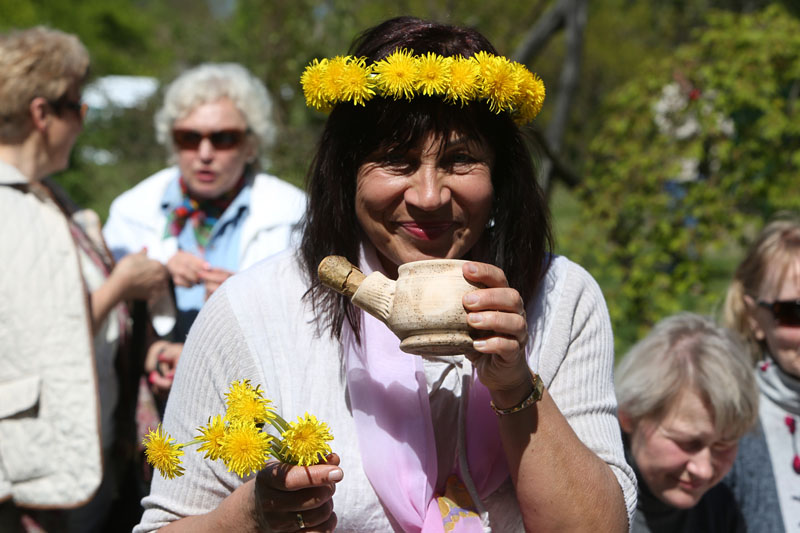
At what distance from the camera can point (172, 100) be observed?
153 inches

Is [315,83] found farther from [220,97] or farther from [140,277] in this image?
[220,97]

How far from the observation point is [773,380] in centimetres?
297

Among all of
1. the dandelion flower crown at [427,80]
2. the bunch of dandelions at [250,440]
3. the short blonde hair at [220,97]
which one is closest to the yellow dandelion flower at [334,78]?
the dandelion flower crown at [427,80]

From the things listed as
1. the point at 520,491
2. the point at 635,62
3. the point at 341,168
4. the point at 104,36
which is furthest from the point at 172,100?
the point at 104,36

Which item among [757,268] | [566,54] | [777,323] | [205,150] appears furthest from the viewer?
[566,54]

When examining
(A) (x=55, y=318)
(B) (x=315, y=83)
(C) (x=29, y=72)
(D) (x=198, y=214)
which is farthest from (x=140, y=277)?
(B) (x=315, y=83)

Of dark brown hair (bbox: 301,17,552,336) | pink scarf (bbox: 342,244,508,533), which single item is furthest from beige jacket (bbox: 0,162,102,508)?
pink scarf (bbox: 342,244,508,533)

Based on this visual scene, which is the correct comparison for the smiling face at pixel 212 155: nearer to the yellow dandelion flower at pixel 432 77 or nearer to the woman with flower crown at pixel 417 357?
the woman with flower crown at pixel 417 357

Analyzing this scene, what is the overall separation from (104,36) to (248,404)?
134ft

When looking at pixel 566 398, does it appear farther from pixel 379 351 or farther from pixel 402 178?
pixel 402 178

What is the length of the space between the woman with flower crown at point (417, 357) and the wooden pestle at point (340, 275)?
19cm

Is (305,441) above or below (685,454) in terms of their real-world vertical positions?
above

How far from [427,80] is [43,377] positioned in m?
1.93

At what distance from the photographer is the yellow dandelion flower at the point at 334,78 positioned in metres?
1.77
